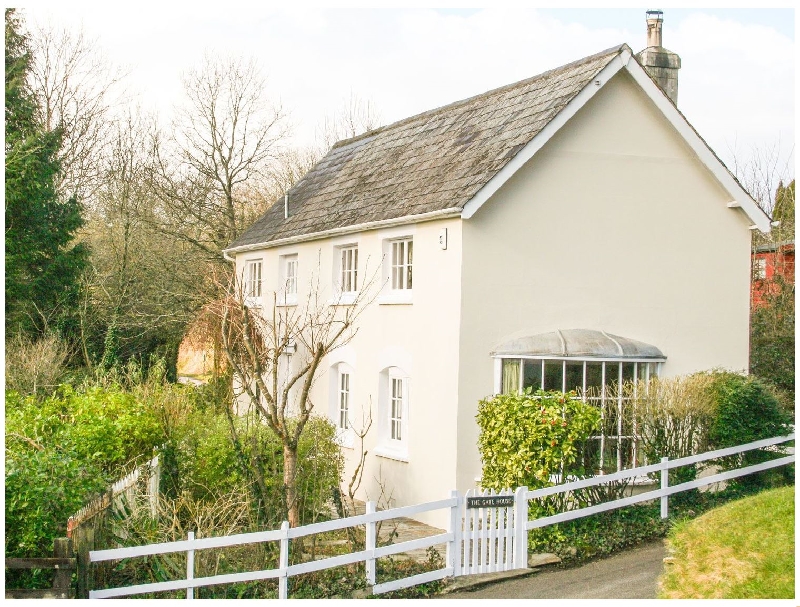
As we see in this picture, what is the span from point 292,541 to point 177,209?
22194 millimetres

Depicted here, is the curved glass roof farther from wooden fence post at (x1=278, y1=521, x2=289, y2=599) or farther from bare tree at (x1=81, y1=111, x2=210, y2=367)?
bare tree at (x1=81, y1=111, x2=210, y2=367)

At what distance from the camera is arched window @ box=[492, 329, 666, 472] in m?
14.7

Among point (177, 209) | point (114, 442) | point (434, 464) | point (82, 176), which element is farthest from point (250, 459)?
point (82, 176)

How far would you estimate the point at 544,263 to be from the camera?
1543cm

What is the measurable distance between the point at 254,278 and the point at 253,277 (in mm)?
76

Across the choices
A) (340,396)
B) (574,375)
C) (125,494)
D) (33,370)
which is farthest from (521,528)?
(33,370)

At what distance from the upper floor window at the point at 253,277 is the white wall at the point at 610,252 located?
9.38 meters

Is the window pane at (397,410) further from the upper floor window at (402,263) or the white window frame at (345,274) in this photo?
the white window frame at (345,274)

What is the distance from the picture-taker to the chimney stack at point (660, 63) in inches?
742

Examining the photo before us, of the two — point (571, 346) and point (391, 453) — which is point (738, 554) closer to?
point (571, 346)

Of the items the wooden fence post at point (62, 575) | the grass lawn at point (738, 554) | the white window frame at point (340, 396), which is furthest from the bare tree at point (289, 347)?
the grass lawn at point (738, 554)

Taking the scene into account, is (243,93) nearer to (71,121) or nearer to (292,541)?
(71,121)

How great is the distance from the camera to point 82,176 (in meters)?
33.7

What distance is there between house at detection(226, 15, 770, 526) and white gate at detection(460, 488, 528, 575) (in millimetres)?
2188
